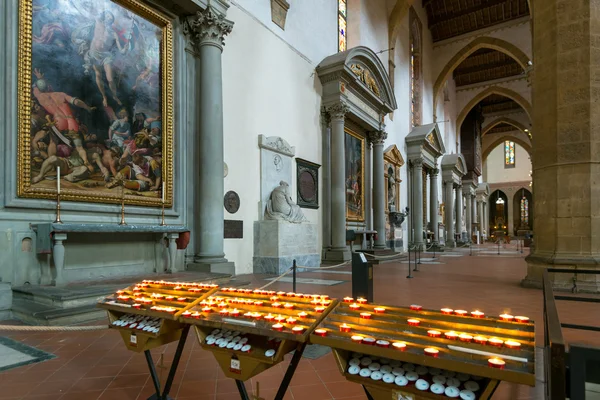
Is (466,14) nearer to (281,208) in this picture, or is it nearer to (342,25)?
(342,25)

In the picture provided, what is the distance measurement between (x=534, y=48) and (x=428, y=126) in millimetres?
14489

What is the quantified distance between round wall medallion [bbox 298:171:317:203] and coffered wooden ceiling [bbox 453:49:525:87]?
25.4 metres

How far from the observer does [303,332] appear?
1.83 meters

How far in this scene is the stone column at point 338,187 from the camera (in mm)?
13148

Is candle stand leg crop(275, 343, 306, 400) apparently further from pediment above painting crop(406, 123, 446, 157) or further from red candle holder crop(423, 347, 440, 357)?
pediment above painting crop(406, 123, 446, 157)

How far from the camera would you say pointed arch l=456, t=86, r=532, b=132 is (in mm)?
31703

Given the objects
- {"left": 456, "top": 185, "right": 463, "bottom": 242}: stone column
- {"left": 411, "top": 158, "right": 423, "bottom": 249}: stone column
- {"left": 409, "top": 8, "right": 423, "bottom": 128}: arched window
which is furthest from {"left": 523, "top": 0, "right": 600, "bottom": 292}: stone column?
{"left": 456, "top": 185, "right": 463, "bottom": 242}: stone column

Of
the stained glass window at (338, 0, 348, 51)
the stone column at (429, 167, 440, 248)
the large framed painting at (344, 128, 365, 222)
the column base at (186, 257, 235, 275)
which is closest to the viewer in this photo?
the column base at (186, 257, 235, 275)

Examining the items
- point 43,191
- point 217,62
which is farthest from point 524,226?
point 43,191

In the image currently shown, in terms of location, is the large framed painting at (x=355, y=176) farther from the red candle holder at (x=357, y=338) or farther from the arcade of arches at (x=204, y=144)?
the red candle holder at (x=357, y=338)

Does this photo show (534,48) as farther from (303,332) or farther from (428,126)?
(428,126)

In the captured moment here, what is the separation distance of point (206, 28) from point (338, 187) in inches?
268

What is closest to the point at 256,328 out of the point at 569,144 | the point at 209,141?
the point at 209,141

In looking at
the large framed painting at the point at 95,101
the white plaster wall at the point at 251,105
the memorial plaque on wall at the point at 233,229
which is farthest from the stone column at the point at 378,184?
the large framed painting at the point at 95,101
